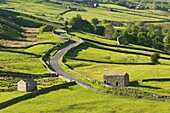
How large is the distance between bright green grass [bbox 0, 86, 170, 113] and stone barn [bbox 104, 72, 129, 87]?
7.52 meters

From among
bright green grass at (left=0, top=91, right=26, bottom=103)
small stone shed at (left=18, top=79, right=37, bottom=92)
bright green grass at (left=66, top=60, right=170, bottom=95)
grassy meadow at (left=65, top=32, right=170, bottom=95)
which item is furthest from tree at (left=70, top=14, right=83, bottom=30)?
bright green grass at (left=0, top=91, right=26, bottom=103)

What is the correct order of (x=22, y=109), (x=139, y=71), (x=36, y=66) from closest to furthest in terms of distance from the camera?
(x=22, y=109), (x=139, y=71), (x=36, y=66)

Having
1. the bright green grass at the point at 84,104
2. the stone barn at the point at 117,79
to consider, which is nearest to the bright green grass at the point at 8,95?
the bright green grass at the point at 84,104

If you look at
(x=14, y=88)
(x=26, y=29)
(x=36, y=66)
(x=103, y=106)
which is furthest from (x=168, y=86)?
(x=26, y=29)

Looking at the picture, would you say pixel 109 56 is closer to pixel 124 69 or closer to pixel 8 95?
pixel 124 69

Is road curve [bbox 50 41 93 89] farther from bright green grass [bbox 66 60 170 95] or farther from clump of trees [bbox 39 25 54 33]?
clump of trees [bbox 39 25 54 33]

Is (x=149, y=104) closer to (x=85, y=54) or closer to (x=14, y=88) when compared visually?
(x=14, y=88)

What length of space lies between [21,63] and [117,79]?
103 ft

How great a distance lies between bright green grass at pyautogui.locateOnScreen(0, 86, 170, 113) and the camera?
62.1 metres

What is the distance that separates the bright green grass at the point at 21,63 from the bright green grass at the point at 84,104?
25.3 meters

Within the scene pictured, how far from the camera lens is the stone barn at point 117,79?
78.3m

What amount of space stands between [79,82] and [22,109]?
67.8ft

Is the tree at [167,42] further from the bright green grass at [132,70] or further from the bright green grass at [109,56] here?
the bright green grass at [132,70]

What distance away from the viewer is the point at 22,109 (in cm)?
6206
